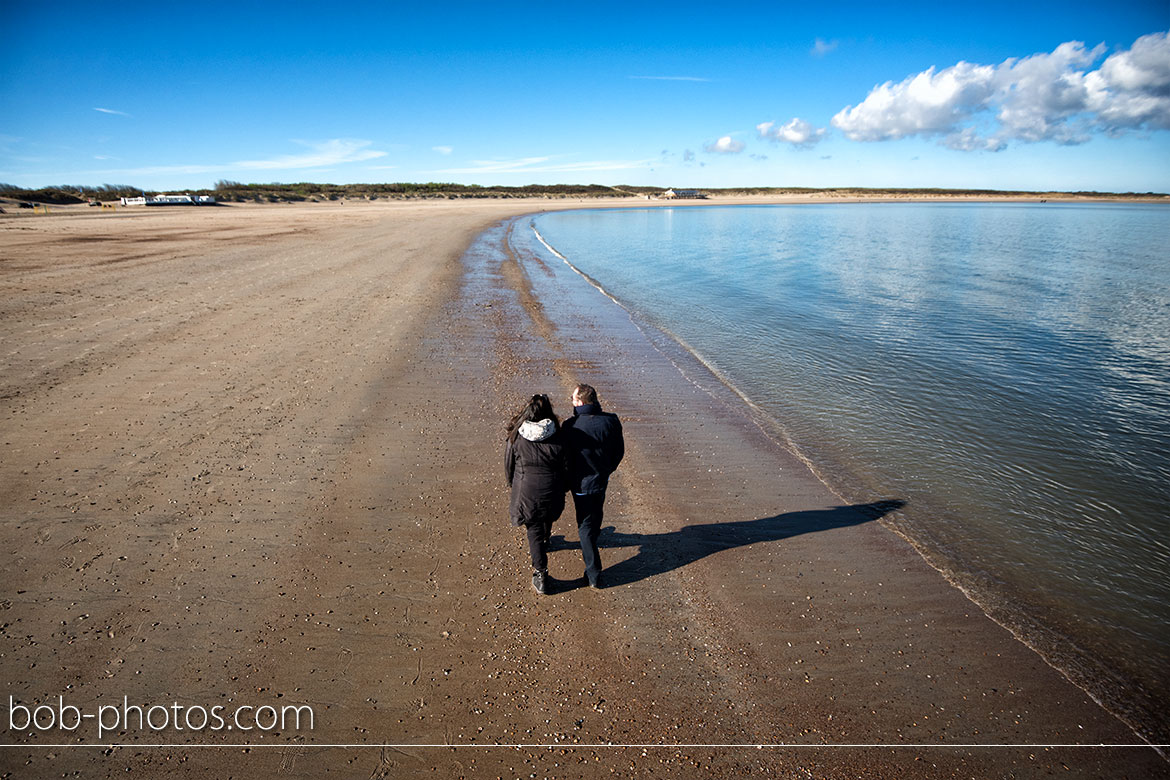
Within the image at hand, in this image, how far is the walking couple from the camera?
185 inches

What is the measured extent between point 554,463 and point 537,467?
148mm

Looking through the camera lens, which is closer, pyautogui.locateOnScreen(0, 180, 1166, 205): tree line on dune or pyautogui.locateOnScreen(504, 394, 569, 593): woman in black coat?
pyautogui.locateOnScreen(504, 394, 569, 593): woman in black coat

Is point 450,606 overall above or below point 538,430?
below

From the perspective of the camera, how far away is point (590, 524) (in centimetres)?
520

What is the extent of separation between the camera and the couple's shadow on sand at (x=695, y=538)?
566cm

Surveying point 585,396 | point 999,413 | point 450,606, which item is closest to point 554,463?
point 585,396

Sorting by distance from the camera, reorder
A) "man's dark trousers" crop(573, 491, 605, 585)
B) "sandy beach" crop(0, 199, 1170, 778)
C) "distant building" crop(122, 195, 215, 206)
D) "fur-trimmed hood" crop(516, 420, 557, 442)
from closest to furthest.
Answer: "sandy beach" crop(0, 199, 1170, 778) → "fur-trimmed hood" crop(516, 420, 557, 442) → "man's dark trousers" crop(573, 491, 605, 585) → "distant building" crop(122, 195, 215, 206)

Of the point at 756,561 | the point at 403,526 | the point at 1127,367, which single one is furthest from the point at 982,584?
the point at 1127,367

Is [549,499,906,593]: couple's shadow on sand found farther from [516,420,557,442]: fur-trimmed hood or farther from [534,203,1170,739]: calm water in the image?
[516,420,557,442]: fur-trimmed hood

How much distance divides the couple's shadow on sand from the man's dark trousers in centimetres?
34

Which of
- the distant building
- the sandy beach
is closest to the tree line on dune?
the distant building

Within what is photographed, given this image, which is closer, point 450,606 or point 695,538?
point 450,606

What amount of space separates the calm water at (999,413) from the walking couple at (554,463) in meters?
4.01

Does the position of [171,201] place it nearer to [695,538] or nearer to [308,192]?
[308,192]
